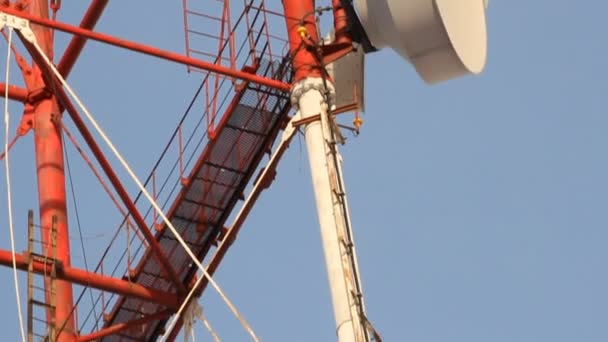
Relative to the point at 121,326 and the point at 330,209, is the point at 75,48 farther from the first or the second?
the point at 330,209

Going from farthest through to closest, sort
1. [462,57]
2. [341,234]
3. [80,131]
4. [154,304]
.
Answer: [154,304] < [80,131] < [462,57] < [341,234]

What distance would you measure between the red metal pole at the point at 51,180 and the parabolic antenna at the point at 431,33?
6.41m

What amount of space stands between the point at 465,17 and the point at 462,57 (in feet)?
2.22

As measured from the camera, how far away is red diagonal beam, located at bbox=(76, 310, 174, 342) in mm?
34844

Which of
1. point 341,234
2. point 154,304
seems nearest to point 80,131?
point 154,304

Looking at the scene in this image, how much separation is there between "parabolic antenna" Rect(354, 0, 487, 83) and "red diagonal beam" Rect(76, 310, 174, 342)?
22.2 ft

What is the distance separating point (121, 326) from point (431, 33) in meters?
7.87

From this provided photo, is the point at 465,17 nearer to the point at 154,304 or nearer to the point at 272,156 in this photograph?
the point at 272,156

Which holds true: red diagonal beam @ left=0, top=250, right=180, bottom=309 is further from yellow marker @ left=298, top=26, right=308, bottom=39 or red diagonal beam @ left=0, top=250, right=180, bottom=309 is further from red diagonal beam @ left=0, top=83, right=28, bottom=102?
yellow marker @ left=298, top=26, right=308, bottom=39

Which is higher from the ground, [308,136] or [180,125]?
[180,125]

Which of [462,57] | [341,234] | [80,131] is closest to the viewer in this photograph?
[341,234]

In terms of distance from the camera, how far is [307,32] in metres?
32.1

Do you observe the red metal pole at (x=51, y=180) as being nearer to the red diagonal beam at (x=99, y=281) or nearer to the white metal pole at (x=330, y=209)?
the red diagonal beam at (x=99, y=281)

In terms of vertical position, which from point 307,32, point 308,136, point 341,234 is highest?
point 307,32
